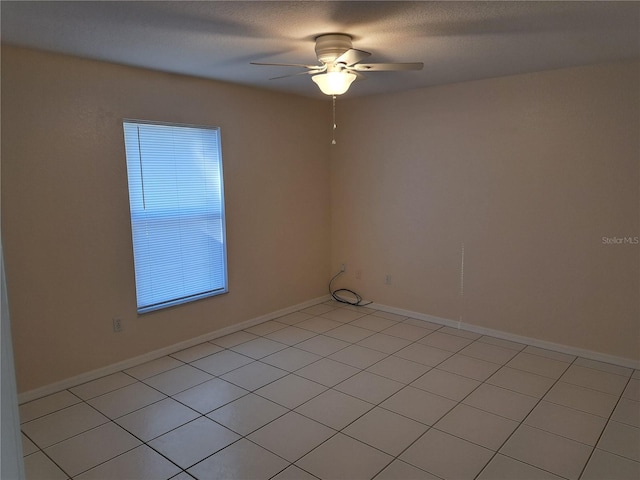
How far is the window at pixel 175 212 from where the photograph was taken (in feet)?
11.6

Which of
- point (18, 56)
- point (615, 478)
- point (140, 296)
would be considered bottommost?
point (615, 478)

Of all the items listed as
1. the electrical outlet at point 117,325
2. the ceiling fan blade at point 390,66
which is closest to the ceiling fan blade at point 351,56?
the ceiling fan blade at point 390,66

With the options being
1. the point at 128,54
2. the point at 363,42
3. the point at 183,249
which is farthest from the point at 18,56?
the point at 363,42

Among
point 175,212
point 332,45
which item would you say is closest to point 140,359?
point 175,212

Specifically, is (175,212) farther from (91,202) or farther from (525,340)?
(525,340)

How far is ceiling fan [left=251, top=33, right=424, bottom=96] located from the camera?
8.55 feet

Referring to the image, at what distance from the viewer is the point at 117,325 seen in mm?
3449

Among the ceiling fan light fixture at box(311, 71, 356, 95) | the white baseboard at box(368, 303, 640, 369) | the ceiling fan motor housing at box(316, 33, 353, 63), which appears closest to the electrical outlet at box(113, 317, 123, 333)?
the ceiling fan light fixture at box(311, 71, 356, 95)

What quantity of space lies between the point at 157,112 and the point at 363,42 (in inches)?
71.1

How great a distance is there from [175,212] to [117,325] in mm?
1038

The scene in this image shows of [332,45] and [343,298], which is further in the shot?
[343,298]

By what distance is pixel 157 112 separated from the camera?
11.7 ft

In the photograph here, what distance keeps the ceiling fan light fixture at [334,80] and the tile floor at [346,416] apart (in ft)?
6.90

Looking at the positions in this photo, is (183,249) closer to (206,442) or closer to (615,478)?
(206,442)
